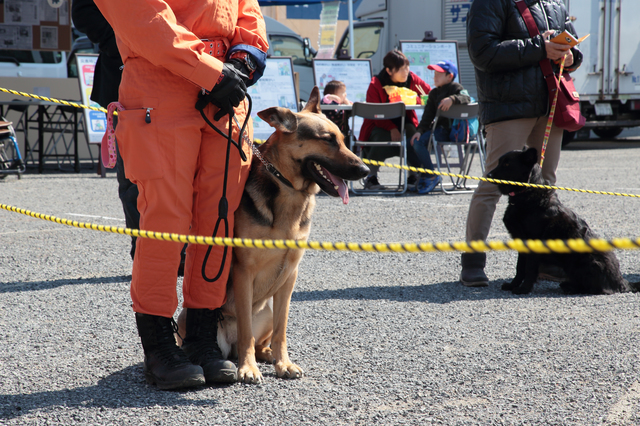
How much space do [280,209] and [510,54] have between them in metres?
2.10

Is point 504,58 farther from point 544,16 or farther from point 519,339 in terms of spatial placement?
point 519,339

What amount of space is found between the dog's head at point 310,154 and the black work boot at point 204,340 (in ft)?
2.26

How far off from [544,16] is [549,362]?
2436 mm

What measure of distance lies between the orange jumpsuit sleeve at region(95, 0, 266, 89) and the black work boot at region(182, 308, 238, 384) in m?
1.00

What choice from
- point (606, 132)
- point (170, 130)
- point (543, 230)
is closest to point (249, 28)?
point (170, 130)

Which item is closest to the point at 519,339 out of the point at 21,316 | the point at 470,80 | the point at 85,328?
the point at 85,328

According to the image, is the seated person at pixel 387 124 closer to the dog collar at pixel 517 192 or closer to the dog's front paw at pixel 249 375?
the dog collar at pixel 517 192

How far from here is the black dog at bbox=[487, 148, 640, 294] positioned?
12.5 ft

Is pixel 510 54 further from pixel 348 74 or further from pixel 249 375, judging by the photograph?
pixel 348 74

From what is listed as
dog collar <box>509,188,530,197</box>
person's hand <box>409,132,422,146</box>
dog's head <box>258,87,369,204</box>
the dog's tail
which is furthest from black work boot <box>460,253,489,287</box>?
person's hand <box>409,132,422,146</box>

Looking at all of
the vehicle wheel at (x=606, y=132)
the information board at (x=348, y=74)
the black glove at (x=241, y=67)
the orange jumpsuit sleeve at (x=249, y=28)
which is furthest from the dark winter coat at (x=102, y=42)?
the vehicle wheel at (x=606, y=132)

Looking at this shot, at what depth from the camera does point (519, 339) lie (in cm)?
302

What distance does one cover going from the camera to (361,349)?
2898 mm

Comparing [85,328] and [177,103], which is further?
[85,328]
